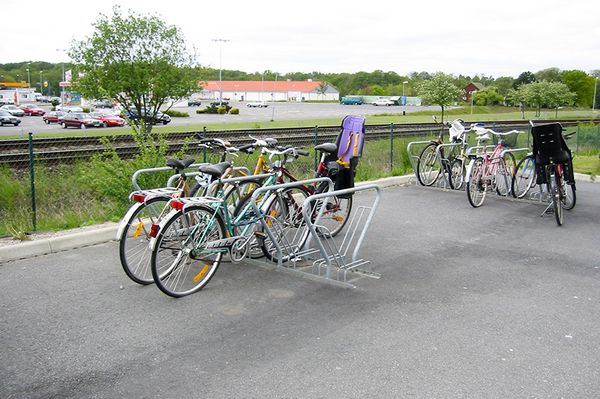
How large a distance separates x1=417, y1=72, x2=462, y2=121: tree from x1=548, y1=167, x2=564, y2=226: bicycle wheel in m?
32.8

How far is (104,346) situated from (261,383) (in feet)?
4.31

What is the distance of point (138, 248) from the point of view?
20.5 ft

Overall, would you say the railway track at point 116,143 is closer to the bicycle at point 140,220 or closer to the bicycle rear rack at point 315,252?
the bicycle at point 140,220

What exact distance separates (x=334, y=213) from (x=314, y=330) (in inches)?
123

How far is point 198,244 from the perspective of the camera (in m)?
5.52

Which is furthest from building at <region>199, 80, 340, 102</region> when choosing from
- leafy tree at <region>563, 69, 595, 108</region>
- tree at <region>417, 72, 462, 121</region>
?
tree at <region>417, 72, 462, 121</region>

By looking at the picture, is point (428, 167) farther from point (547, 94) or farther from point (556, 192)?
point (547, 94)

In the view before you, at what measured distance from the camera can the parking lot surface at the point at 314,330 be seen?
12.7ft

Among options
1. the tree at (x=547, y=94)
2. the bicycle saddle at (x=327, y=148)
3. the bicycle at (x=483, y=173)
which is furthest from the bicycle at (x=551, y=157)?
the tree at (x=547, y=94)

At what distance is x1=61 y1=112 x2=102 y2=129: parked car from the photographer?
4167cm

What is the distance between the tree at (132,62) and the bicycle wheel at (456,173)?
47.8ft

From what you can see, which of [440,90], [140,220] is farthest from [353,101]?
[140,220]

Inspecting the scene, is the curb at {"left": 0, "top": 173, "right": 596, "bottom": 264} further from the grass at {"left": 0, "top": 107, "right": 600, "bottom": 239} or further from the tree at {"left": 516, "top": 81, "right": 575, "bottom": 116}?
the tree at {"left": 516, "top": 81, "right": 575, "bottom": 116}

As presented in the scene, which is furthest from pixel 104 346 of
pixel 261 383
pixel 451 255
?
pixel 451 255
